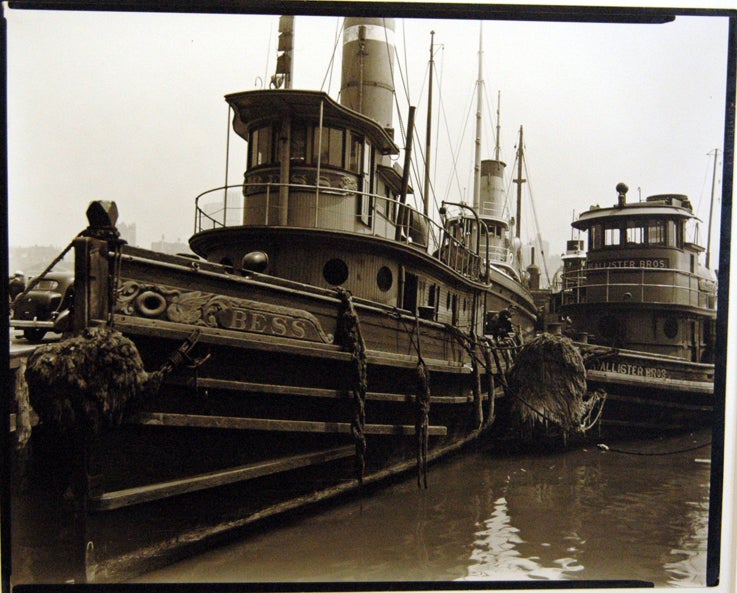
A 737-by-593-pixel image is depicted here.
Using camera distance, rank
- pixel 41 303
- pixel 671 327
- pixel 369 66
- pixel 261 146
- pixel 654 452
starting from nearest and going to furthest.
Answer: pixel 41 303, pixel 261 146, pixel 369 66, pixel 654 452, pixel 671 327

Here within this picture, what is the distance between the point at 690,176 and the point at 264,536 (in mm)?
4198

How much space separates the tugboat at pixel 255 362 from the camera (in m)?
3.58

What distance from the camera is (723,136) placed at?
13.8 ft

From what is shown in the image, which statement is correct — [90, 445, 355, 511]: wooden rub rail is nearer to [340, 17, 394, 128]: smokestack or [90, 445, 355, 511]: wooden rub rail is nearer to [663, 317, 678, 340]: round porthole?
[340, 17, 394, 128]: smokestack

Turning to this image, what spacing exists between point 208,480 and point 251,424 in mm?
486

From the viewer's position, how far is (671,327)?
28.0 feet

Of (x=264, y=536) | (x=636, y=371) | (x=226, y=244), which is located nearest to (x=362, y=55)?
(x=226, y=244)

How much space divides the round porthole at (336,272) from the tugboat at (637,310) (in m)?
2.27

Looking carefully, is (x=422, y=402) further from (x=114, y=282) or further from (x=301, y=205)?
(x=114, y=282)

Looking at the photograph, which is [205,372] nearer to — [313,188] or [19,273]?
[19,273]

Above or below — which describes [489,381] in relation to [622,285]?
below

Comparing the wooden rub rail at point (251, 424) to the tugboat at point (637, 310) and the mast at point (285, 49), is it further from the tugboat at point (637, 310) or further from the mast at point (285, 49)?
the tugboat at point (637, 310)

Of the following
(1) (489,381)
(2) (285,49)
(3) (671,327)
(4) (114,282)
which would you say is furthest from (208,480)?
(3) (671,327)

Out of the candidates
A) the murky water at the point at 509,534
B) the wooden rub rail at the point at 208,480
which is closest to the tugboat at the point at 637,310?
the murky water at the point at 509,534
